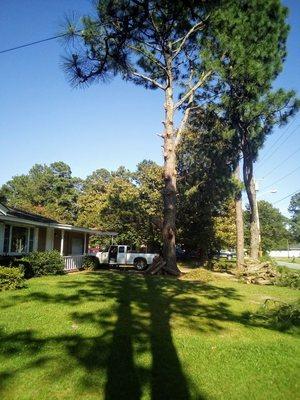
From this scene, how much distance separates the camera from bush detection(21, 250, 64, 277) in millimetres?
16677

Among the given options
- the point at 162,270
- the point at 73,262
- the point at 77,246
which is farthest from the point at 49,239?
the point at 162,270

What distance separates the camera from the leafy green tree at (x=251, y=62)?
62.6 ft

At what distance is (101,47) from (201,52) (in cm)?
726

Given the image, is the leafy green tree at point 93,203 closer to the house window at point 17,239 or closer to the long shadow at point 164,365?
the house window at point 17,239

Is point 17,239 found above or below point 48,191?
below

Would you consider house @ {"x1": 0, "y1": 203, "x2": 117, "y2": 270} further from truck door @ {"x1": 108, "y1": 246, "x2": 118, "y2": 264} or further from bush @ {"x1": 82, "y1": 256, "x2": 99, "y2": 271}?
truck door @ {"x1": 108, "y1": 246, "x2": 118, "y2": 264}

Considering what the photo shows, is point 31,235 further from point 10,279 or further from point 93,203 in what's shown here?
point 93,203

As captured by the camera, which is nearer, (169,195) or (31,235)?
(169,195)

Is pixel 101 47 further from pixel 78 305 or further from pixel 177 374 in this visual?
pixel 177 374

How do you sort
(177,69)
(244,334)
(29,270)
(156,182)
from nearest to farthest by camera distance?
Answer: 1. (244,334)
2. (29,270)
3. (177,69)
4. (156,182)

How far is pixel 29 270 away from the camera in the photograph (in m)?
16.6

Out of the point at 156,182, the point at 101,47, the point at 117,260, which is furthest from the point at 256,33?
the point at 156,182

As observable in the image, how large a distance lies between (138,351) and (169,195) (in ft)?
47.4

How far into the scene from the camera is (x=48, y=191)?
222ft
